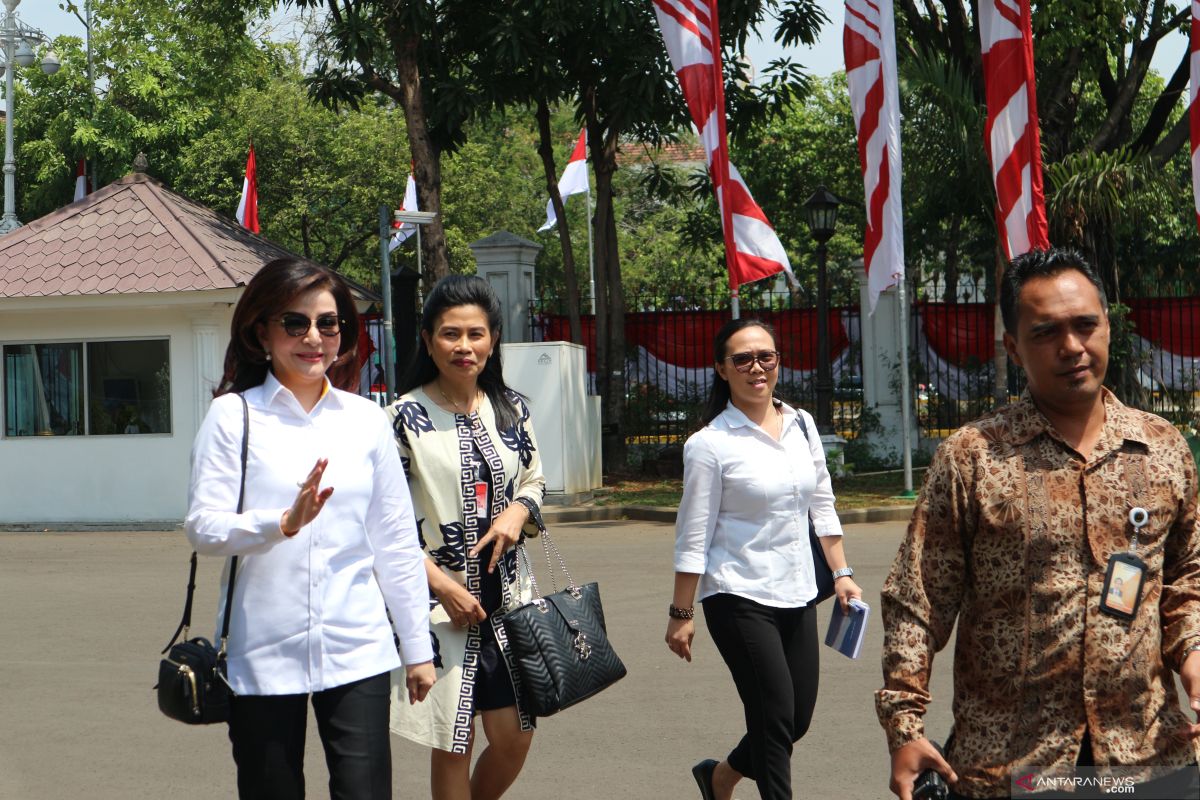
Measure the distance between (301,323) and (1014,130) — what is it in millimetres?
11096

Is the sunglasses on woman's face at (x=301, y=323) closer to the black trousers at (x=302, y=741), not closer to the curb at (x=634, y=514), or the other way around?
the black trousers at (x=302, y=741)

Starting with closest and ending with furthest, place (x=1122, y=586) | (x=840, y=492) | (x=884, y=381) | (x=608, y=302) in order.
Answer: (x=1122, y=586) < (x=840, y=492) < (x=884, y=381) < (x=608, y=302)

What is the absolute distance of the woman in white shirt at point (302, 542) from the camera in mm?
3553

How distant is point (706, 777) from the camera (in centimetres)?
515

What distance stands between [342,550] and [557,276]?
148 feet

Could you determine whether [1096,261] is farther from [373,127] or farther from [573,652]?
[373,127]

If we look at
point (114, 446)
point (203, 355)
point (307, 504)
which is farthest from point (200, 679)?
point (114, 446)

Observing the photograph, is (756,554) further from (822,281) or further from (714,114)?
(822,281)

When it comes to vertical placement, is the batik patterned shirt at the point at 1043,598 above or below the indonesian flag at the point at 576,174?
below

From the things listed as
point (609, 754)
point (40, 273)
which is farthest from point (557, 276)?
point (609, 754)

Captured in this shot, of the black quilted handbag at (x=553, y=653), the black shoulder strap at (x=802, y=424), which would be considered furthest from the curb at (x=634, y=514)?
the black quilted handbag at (x=553, y=653)

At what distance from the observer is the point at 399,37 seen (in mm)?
19266

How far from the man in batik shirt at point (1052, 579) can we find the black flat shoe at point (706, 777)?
7.80 feet

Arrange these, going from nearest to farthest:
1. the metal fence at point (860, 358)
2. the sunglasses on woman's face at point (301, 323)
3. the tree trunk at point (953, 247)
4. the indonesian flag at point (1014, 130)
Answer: the sunglasses on woman's face at point (301, 323)
the indonesian flag at point (1014, 130)
the metal fence at point (860, 358)
the tree trunk at point (953, 247)
